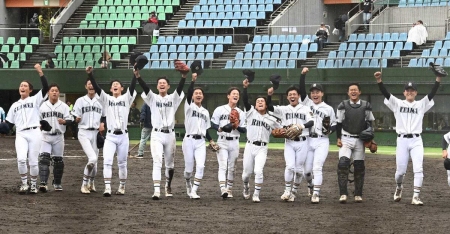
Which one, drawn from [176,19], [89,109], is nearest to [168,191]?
[89,109]

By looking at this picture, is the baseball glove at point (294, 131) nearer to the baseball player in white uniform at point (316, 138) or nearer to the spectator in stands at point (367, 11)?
the baseball player in white uniform at point (316, 138)

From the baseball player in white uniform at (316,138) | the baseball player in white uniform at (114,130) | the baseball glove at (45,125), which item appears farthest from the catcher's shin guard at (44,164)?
the baseball player in white uniform at (316,138)

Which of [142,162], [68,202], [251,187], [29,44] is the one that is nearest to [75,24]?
[29,44]

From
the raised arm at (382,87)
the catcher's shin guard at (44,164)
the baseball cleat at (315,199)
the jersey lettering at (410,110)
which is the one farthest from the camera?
the catcher's shin guard at (44,164)

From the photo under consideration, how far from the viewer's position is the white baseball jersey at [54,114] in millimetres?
11336

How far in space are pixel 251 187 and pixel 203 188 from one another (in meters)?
0.64

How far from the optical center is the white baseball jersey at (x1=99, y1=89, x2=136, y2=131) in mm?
11023

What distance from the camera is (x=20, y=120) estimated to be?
11148 millimetres

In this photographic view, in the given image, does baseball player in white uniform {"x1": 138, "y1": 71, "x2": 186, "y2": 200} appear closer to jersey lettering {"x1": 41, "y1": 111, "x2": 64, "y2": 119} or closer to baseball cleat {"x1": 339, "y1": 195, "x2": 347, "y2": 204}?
jersey lettering {"x1": 41, "y1": 111, "x2": 64, "y2": 119}

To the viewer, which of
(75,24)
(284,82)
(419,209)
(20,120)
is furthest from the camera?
(75,24)

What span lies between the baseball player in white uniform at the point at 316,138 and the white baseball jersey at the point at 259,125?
1.32 ft

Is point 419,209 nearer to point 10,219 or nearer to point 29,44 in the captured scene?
point 10,219

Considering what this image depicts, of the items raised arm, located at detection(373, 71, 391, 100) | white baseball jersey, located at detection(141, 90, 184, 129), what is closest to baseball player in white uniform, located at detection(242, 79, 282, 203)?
white baseball jersey, located at detection(141, 90, 184, 129)

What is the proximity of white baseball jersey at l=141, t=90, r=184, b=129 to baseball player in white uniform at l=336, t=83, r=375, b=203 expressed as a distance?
1.76 metres
